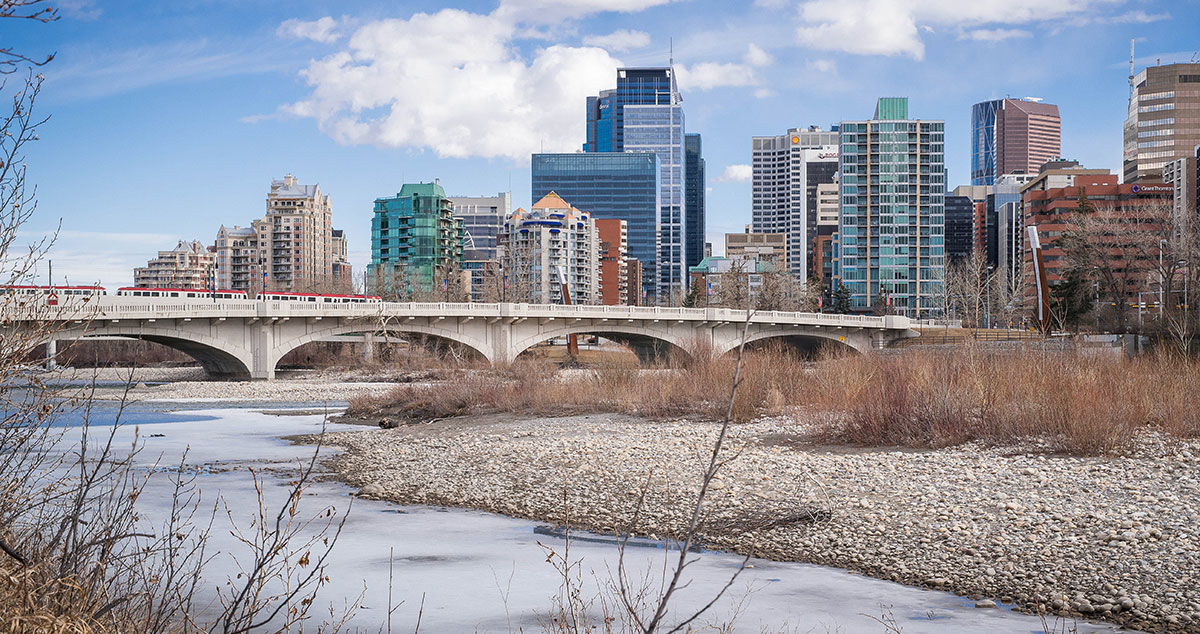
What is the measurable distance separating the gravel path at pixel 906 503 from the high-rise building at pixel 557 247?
134 metres

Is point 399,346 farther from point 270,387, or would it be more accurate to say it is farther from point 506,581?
point 506,581

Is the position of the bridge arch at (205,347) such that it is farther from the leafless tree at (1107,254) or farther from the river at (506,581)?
the leafless tree at (1107,254)

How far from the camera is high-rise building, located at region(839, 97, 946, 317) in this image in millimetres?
146250

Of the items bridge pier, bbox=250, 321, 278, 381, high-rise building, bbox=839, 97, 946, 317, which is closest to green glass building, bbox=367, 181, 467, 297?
high-rise building, bbox=839, 97, 946, 317

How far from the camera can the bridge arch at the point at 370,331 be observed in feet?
187

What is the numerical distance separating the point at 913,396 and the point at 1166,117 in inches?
6759

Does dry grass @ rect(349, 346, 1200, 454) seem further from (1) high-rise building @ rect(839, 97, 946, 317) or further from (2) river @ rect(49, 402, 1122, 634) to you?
(1) high-rise building @ rect(839, 97, 946, 317)

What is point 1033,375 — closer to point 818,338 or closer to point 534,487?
point 534,487

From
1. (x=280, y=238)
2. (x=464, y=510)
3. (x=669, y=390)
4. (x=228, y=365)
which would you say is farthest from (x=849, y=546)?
(x=280, y=238)

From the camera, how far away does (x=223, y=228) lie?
18888 centimetres

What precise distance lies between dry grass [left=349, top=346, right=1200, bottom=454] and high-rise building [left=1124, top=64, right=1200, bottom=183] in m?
157

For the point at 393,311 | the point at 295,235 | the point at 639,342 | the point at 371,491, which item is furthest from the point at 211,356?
the point at 295,235

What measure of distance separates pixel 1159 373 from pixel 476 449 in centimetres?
1602

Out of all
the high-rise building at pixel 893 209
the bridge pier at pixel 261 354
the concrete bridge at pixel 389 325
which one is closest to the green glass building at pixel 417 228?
the high-rise building at pixel 893 209
